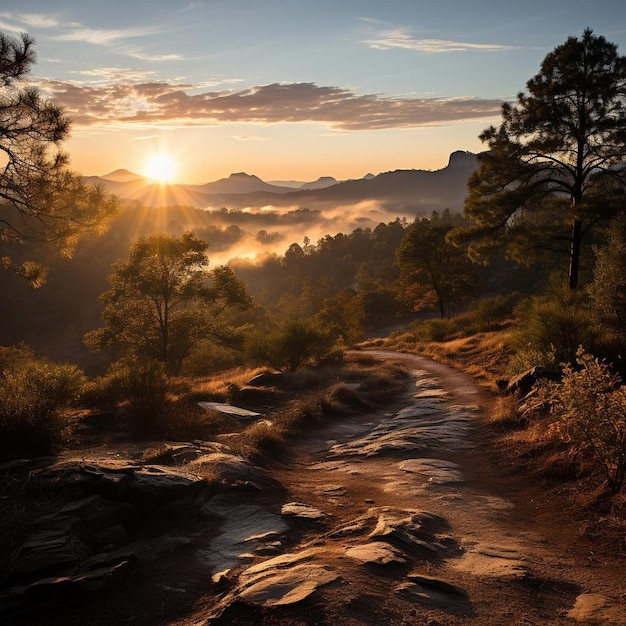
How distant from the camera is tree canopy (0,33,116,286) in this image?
36.5 ft

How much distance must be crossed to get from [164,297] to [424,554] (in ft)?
77.7

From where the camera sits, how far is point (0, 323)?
111 meters

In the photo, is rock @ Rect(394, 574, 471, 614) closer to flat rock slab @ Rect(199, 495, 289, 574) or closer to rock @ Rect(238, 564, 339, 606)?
rock @ Rect(238, 564, 339, 606)

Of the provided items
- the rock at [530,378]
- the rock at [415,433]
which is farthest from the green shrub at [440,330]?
the rock at [530,378]

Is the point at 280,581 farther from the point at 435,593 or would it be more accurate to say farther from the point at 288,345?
the point at 288,345

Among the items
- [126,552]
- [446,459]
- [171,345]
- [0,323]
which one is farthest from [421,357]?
[0,323]

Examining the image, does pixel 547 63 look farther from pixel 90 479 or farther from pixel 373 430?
pixel 90 479

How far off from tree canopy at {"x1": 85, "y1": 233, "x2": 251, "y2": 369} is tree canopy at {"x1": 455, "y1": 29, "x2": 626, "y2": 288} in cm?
1358

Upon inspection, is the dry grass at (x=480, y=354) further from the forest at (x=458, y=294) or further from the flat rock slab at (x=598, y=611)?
the flat rock slab at (x=598, y=611)

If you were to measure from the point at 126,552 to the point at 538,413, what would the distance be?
865cm

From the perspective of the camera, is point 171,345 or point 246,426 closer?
point 246,426

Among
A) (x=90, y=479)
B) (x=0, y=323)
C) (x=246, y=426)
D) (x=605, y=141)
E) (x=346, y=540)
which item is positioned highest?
(x=605, y=141)

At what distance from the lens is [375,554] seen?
5605 mm

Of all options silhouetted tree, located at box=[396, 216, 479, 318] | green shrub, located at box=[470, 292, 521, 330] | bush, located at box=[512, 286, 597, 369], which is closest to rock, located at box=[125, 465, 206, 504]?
bush, located at box=[512, 286, 597, 369]
